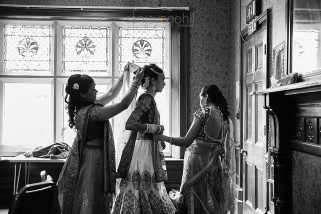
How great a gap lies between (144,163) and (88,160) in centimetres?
57

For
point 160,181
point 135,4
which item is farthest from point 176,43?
point 160,181

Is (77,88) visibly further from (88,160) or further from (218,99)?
(218,99)

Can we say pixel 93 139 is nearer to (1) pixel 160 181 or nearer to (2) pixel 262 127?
(1) pixel 160 181

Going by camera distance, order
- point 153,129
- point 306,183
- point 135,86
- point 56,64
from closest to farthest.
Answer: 1. point 306,183
2. point 135,86
3. point 153,129
4. point 56,64

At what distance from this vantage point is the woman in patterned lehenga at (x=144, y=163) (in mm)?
3553

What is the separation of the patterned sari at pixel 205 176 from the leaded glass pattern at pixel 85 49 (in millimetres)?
2606

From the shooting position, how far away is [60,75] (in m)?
5.94

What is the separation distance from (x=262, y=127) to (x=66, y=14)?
9.73 feet

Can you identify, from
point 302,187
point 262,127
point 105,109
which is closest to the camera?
point 302,187

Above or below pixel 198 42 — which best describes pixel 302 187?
below

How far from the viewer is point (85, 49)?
5988mm

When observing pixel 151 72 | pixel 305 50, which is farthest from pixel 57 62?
pixel 305 50

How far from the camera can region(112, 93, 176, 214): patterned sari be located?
11.7ft

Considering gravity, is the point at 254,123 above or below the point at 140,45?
below
